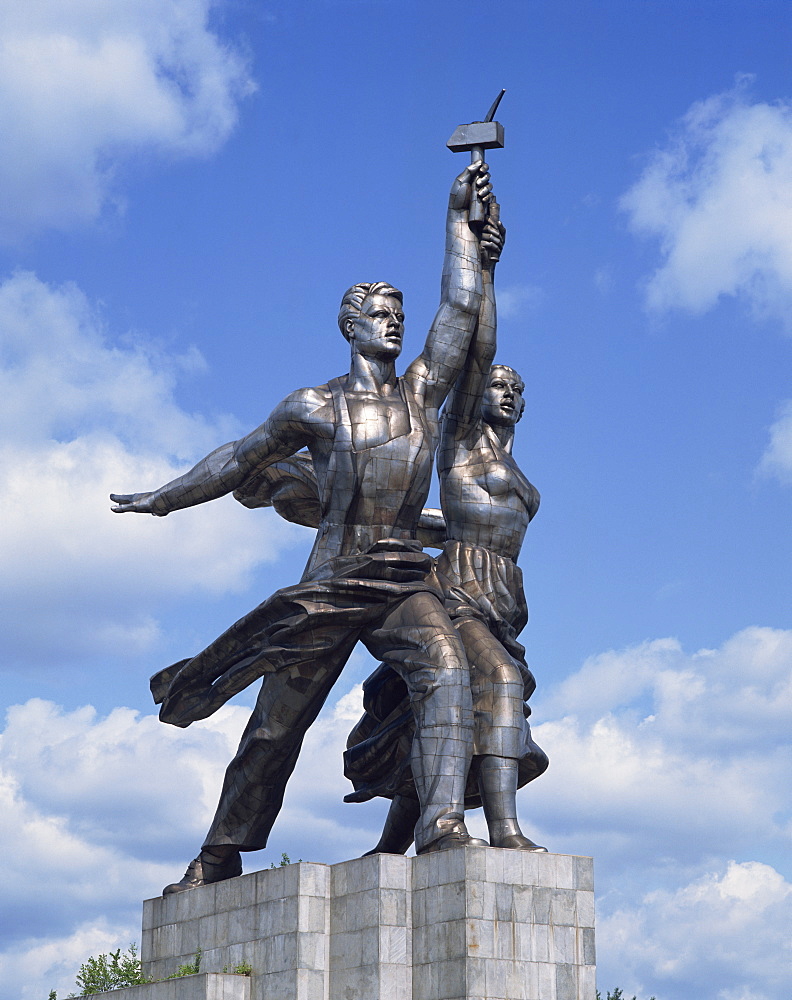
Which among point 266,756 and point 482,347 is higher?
point 482,347

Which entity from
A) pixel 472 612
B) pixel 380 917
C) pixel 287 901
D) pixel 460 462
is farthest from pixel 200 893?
pixel 460 462

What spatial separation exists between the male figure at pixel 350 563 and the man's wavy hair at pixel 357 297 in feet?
0.05

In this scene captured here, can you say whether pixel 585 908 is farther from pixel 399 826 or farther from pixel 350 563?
pixel 350 563

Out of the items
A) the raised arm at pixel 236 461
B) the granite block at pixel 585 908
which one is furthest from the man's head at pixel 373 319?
the granite block at pixel 585 908

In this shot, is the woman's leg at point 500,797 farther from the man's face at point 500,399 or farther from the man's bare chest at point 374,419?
the man's face at point 500,399

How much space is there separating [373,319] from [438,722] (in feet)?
12.2

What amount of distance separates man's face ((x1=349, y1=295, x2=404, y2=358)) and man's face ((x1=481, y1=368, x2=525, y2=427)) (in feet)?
4.33

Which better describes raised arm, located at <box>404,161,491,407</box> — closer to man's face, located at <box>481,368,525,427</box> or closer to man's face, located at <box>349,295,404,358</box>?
man's face, located at <box>349,295,404,358</box>

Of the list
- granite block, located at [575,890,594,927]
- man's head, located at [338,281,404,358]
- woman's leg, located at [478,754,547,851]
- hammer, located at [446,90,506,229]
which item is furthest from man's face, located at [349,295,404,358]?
granite block, located at [575,890,594,927]

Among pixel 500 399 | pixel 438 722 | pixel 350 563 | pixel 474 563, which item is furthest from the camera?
pixel 500 399

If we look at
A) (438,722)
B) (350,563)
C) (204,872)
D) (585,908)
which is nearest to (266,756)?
(204,872)

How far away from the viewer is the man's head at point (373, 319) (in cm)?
1413

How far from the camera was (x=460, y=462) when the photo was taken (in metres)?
14.7

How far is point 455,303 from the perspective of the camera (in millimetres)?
14250
